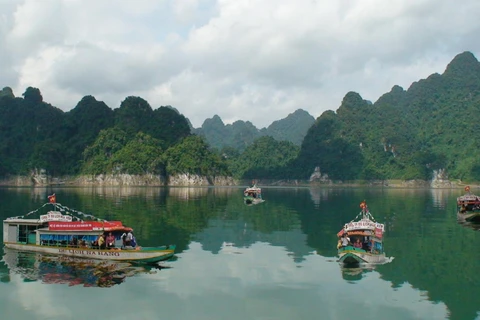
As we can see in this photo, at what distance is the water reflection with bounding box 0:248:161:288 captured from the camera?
87.6ft

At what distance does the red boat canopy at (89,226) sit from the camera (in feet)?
106

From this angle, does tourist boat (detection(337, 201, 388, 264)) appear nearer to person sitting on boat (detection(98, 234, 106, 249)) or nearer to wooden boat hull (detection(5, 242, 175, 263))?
wooden boat hull (detection(5, 242, 175, 263))

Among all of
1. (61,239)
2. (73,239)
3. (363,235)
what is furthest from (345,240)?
(61,239)

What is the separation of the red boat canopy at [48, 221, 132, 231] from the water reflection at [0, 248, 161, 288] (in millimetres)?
1993

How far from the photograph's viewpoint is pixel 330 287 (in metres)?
25.7

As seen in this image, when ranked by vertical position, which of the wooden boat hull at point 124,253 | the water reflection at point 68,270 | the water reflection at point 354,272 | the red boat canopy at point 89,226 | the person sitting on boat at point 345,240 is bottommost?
the water reflection at point 354,272

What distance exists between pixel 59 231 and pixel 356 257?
19788 mm

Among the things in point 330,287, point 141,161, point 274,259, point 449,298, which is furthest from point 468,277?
point 141,161

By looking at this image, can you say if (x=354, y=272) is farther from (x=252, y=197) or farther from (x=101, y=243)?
(x=252, y=197)

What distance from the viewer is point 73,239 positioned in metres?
33.3

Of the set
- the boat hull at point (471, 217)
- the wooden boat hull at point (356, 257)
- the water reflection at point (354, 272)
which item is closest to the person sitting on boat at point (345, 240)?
the wooden boat hull at point (356, 257)

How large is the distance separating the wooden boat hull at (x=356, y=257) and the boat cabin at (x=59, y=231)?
1398 cm

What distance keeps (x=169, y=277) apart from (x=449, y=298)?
47.8 ft

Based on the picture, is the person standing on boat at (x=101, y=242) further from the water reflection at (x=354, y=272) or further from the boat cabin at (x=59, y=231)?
the water reflection at (x=354, y=272)
